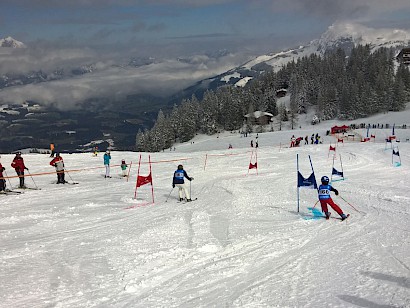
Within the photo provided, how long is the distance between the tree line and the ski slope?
81.4 meters

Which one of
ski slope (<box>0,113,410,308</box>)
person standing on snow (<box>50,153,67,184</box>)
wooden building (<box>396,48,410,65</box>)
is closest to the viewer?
ski slope (<box>0,113,410,308</box>)

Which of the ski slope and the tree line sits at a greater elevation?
the tree line

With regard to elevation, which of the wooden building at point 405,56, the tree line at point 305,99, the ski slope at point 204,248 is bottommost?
the ski slope at point 204,248

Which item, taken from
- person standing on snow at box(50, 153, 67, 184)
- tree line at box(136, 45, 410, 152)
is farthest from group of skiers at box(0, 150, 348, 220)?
tree line at box(136, 45, 410, 152)

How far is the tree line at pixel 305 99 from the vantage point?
98.9 m

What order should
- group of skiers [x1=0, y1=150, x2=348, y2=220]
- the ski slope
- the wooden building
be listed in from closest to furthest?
the ski slope → group of skiers [x1=0, y1=150, x2=348, y2=220] → the wooden building

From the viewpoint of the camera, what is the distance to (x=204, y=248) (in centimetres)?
1046

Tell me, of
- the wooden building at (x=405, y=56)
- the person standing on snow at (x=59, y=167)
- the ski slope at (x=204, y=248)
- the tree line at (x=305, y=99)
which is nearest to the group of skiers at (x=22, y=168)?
the person standing on snow at (x=59, y=167)

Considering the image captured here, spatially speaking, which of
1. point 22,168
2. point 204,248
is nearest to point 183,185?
point 204,248

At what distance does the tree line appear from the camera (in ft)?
324

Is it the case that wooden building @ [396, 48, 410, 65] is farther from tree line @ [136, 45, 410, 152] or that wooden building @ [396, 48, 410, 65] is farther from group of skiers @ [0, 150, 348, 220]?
group of skiers @ [0, 150, 348, 220]

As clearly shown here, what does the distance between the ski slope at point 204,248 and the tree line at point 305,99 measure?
3203 inches

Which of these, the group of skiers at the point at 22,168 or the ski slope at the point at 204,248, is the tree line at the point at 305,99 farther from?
the ski slope at the point at 204,248

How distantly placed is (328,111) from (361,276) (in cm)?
10199
